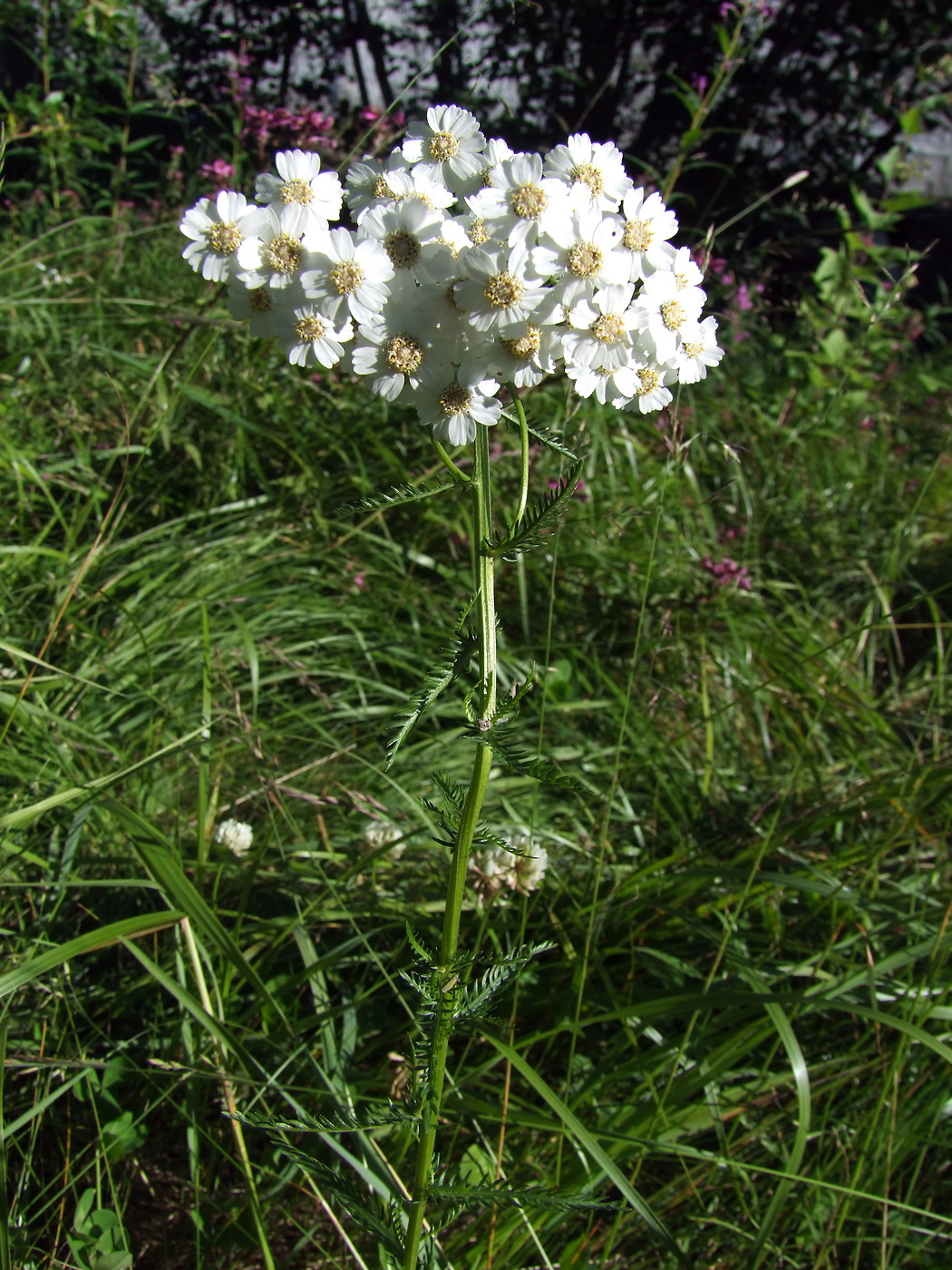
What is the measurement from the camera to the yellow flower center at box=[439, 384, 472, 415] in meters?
0.81

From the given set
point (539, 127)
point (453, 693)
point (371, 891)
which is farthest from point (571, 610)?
point (539, 127)

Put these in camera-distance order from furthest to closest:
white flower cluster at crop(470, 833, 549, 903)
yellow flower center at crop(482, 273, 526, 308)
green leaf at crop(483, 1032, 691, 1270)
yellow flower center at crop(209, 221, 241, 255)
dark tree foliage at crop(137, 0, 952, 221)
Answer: dark tree foliage at crop(137, 0, 952, 221), white flower cluster at crop(470, 833, 549, 903), green leaf at crop(483, 1032, 691, 1270), yellow flower center at crop(209, 221, 241, 255), yellow flower center at crop(482, 273, 526, 308)

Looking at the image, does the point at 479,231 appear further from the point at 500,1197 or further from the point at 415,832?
the point at 500,1197

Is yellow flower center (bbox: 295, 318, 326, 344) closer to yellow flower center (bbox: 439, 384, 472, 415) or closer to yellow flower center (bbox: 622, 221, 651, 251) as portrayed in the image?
yellow flower center (bbox: 439, 384, 472, 415)

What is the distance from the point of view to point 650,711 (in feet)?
6.17

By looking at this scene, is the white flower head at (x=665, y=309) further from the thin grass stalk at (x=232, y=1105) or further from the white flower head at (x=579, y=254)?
the thin grass stalk at (x=232, y=1105)

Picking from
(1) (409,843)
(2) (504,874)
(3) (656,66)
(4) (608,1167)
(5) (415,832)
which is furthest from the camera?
(3) (656,66)

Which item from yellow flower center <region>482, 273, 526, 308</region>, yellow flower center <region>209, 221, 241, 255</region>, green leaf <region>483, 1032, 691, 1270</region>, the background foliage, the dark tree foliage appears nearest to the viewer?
yellow flower center <region>482, 273, 526, 308</region>

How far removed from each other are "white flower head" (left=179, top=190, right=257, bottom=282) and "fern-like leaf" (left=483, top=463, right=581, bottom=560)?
376 millimetres

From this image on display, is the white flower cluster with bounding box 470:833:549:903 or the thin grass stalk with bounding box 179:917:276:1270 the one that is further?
the white flower cluster with bounding box 470:833:549:903

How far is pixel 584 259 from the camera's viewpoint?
77 centimetres

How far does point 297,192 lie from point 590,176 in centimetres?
28

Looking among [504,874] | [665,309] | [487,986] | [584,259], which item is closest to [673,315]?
[665,309]

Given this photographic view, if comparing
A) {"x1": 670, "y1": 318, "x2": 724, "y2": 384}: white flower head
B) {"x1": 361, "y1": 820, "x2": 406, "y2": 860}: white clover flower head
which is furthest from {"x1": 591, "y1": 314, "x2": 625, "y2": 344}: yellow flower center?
{"x1": 361, "y1": 820, "x2": 406, "y2": 860}: white clover flower head
